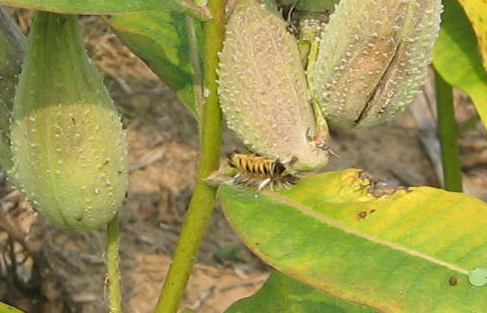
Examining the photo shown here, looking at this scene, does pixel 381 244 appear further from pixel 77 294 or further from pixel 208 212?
pixel 77 294

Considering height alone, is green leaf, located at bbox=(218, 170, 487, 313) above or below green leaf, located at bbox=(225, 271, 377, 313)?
above

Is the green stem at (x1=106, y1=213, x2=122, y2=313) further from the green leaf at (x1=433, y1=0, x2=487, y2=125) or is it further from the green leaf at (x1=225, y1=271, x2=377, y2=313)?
the green leaf at (x1=433, y1=0, x2=487, y2=125)

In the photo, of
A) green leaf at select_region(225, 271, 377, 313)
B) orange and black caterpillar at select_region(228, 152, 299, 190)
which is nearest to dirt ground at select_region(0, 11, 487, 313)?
green leaf at select_region(225, 271, 377, 313)

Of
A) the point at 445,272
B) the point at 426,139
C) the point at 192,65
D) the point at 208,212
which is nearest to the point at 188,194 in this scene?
the point at 426,139

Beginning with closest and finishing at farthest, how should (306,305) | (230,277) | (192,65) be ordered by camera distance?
(192,65)
(306,305)
(230,277)

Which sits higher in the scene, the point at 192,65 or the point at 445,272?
the point at 192,65

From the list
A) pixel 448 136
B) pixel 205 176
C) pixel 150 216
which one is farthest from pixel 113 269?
pixel 150 216
